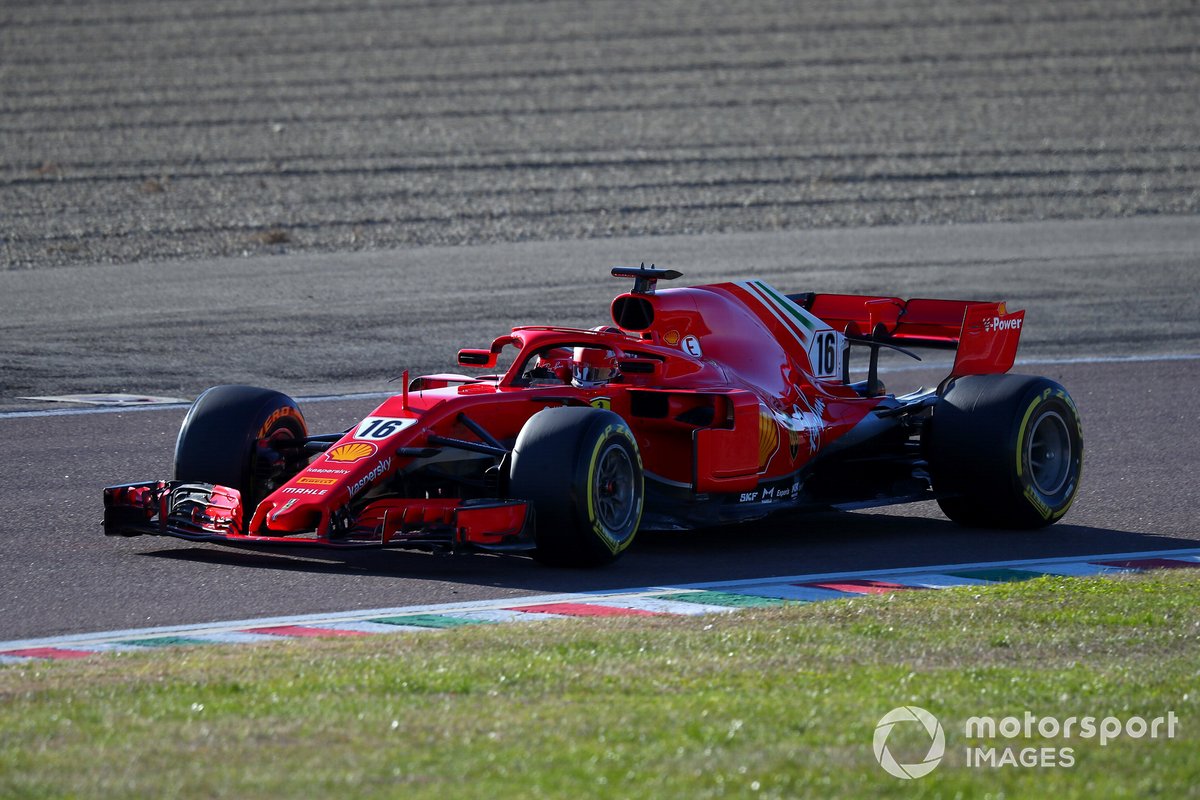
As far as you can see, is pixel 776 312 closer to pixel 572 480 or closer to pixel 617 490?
pixel 617 490

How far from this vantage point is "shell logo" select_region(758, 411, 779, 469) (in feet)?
32.1

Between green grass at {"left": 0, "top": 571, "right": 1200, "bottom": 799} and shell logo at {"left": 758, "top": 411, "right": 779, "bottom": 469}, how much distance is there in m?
2.00

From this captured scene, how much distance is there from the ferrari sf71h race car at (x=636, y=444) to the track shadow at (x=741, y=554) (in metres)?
0.17

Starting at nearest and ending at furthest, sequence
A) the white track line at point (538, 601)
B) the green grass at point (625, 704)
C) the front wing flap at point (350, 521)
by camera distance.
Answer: the green grass at point (625, 704) → the white track line at point (538, 601) → the front wing flap at point (350, 521)

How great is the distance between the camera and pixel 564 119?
37438 mm

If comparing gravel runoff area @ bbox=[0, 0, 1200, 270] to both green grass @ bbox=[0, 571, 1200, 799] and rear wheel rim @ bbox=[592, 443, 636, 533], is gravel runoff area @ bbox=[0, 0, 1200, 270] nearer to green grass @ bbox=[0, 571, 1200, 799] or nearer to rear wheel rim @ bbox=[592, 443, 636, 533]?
rear wheel rim @ bbox=[592, 443, 636, 533]

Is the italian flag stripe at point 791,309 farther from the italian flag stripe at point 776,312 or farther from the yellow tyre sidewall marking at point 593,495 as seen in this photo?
the yellow tyre sidewall marking at point 593,495

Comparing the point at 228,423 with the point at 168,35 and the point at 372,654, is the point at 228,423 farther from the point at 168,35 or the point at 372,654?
the point at 168,35

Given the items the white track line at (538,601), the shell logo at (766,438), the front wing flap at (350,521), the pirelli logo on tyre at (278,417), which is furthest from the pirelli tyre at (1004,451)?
the pirelli logo on tyre at (278,417)

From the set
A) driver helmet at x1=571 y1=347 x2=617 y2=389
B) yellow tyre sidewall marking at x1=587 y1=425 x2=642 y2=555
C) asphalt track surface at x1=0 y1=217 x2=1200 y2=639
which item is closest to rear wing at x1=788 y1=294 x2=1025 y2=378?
asphalt track surface at x1=0 y1=217 x2=1200 y2=639

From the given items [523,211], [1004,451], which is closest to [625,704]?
[1004,451]

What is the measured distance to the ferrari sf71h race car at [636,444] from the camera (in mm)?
8664

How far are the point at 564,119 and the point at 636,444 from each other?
2891 centimetres

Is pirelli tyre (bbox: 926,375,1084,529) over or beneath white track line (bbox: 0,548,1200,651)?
over
